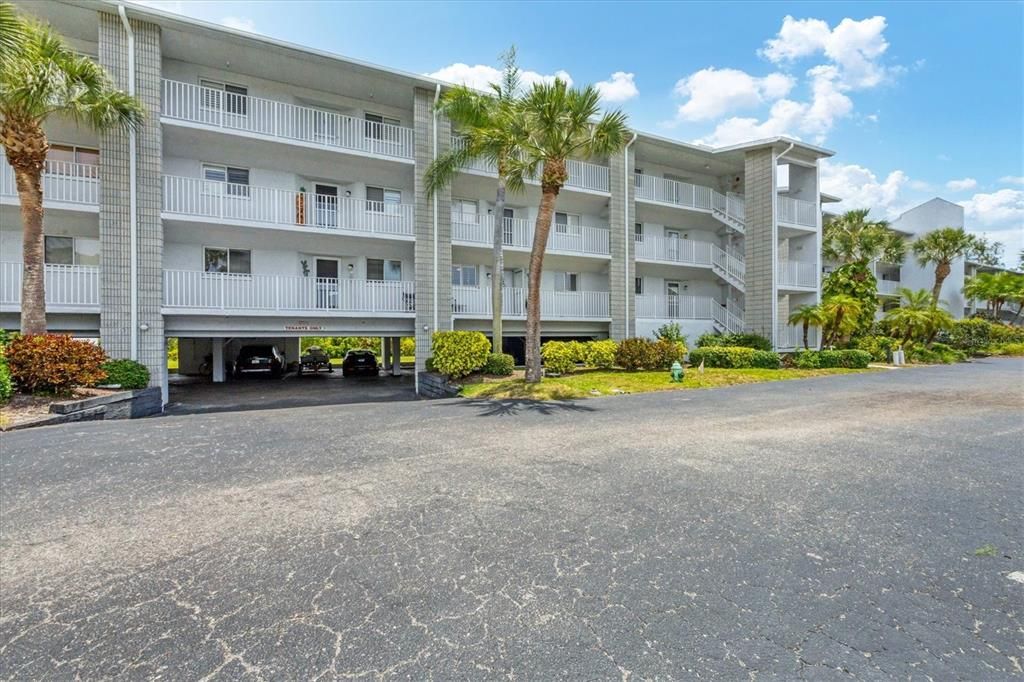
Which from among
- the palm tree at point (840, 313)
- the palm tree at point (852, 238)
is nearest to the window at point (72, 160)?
the palm tree at point (840, 313)

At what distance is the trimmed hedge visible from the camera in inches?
717

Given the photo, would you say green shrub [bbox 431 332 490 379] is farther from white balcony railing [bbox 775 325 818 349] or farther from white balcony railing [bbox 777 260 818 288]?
white balcony railing [bbox 777 260 818 288]

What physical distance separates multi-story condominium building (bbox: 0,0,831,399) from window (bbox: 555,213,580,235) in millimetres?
63

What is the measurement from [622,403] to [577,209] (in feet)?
39.4

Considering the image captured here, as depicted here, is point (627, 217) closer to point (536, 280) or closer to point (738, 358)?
point (738, 358)

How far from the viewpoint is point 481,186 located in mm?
18625

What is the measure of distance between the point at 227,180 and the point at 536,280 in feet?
35.6

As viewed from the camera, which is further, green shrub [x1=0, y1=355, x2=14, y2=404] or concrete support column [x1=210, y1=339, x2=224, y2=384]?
concrete support column [x1=210, y1=339, x2=224, y2=384]

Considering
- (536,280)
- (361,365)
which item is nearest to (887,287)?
(536,280)

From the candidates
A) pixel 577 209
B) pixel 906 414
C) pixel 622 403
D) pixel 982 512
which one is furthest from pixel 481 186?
pixel 982 512

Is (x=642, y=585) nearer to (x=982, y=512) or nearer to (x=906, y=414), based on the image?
(x=982, y=512)

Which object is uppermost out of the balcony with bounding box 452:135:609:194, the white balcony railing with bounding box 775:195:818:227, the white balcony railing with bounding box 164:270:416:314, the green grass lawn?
the balcony with bounding box 452:135:609:194

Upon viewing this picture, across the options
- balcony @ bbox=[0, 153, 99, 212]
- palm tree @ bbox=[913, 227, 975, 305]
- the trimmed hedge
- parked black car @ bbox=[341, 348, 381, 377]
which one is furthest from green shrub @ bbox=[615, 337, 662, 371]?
palm tree @ bbox=[913, 227, 975, 305]

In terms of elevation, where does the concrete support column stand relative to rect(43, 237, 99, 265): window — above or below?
below
